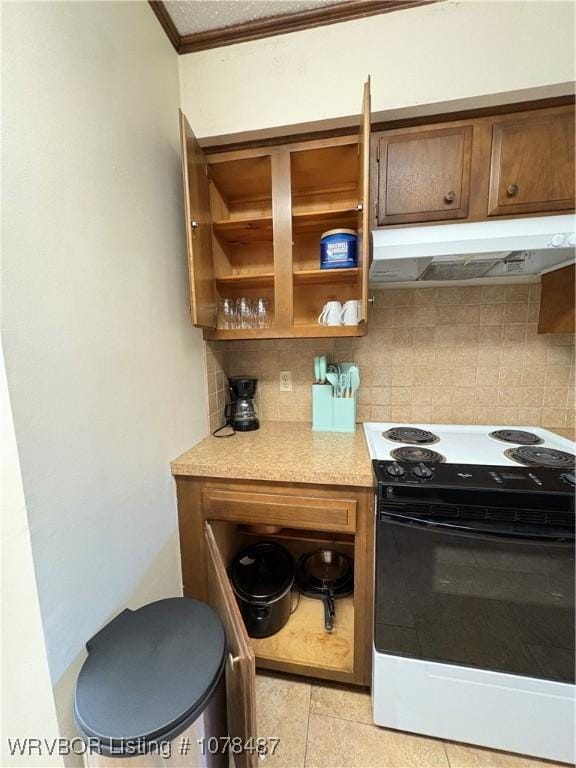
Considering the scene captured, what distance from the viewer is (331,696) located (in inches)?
46.4

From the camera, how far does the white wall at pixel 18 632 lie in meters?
0.63

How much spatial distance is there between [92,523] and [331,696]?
1.16 meters

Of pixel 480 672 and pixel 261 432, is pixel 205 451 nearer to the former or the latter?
pixel 261 432

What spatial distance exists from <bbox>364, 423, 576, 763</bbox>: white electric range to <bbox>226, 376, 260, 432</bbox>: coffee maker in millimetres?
762

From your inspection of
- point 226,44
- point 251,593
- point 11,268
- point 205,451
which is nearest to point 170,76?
point 226,44

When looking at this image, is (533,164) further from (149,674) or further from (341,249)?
(149,674)

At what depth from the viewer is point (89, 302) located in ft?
2.60

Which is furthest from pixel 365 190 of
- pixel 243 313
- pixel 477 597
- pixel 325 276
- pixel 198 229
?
pixel 477 597

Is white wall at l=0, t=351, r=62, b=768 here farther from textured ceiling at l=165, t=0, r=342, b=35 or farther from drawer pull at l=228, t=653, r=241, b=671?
textured ceiling at l=165, t=0, r=342, b=35

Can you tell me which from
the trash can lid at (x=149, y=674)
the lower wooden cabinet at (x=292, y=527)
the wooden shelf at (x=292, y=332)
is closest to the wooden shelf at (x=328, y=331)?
the wooden shelf at (x=292, y=332)

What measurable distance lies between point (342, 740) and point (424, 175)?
2062 millimetres

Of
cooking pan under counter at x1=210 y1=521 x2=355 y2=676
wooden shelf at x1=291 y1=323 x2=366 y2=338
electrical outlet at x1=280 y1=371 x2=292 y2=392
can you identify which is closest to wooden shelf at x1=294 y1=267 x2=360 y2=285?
wooden shelf at x1=291 y1=323 x2=366 y2=338

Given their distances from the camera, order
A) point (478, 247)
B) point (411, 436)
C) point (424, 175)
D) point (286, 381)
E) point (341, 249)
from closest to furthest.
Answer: point (478, 247) < point (424, 175) < point (341, 249) < point (411, 436) < point (286, 381)

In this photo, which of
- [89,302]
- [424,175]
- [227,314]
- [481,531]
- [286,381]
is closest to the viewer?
[89,302]
